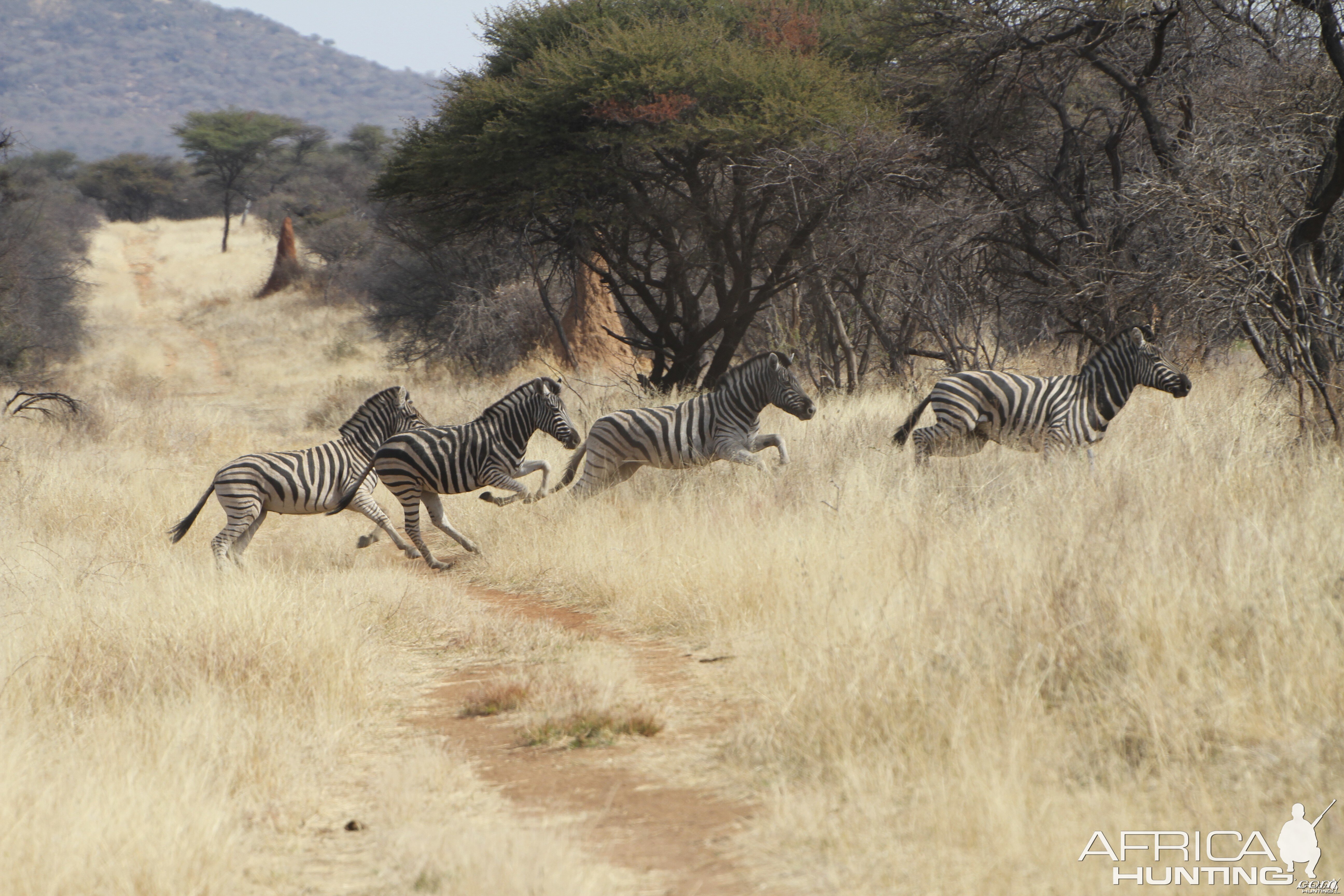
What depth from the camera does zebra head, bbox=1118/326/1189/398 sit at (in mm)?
8594

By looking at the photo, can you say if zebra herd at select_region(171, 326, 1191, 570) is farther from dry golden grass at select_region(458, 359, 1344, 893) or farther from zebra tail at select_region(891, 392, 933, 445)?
dry golden grass at select_region(458, 359, 1344, 893)

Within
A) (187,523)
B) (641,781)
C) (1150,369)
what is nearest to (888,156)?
(1150,369)

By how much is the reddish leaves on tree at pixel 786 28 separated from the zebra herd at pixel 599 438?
8151mm

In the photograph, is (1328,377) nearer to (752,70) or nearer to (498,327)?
(752,70)

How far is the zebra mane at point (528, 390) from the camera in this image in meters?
9.47

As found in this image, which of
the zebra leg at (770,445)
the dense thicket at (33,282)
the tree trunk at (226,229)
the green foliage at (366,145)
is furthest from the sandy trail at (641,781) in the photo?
the green foliage at (366,145)

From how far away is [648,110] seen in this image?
48.5 feet

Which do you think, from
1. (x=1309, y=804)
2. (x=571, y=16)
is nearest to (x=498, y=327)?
(x=571, y=16)

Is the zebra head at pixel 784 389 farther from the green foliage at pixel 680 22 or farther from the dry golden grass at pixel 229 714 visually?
the green foliage at pixel 680 22

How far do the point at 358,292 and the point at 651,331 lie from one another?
59.9 feet

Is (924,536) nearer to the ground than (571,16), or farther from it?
nearer to the ground

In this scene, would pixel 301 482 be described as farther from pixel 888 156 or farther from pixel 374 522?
pixel 888 156

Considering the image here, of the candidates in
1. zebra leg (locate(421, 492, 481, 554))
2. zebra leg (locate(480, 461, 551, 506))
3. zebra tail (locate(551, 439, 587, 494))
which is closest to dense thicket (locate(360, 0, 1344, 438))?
zebra tail (locate(551, 439, 587, 494))

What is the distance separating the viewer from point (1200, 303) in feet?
32.2
